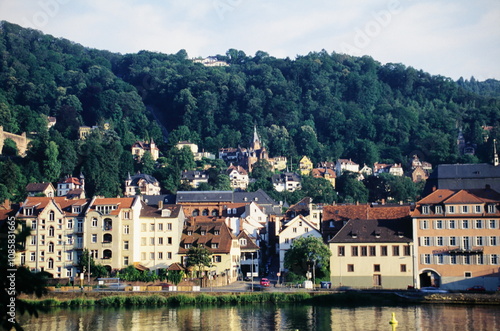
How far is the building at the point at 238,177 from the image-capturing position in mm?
151900

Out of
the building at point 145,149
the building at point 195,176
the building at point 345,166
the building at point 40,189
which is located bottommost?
the building at point 40,189

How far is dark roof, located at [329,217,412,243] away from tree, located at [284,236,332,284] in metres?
1.69

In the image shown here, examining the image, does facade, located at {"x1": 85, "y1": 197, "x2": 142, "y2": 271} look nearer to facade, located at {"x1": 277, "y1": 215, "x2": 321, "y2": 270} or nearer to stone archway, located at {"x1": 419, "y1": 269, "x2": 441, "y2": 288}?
facade, located at {"x1": 277, "y1": 215, "x2": 321, "y2": 270}

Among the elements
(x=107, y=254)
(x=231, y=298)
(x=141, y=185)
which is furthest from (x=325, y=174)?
(x=231, y=298)

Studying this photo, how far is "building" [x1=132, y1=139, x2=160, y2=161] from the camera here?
159500 mm

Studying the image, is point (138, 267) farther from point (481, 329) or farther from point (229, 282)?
point (481, 329)

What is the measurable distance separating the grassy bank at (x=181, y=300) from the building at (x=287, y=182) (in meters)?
91.8

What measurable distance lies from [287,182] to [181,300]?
95267mm

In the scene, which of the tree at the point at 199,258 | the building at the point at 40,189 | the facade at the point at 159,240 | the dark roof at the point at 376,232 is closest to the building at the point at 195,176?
the building at the point at 40,189

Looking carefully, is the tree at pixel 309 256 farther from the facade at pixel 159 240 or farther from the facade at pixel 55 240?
the facade at pixel 55 240

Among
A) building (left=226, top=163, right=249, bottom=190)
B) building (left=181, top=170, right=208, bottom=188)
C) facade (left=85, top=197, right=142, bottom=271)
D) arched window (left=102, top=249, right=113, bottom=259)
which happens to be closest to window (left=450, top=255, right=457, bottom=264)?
facade (left=85, top=197, right=142, bottom=271)

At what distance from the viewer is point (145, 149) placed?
16438 centimetres

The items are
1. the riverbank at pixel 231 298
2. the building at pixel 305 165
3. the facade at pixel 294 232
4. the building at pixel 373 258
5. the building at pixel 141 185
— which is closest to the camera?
the riverbank at pixel 231 298

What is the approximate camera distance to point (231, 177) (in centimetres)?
15300
